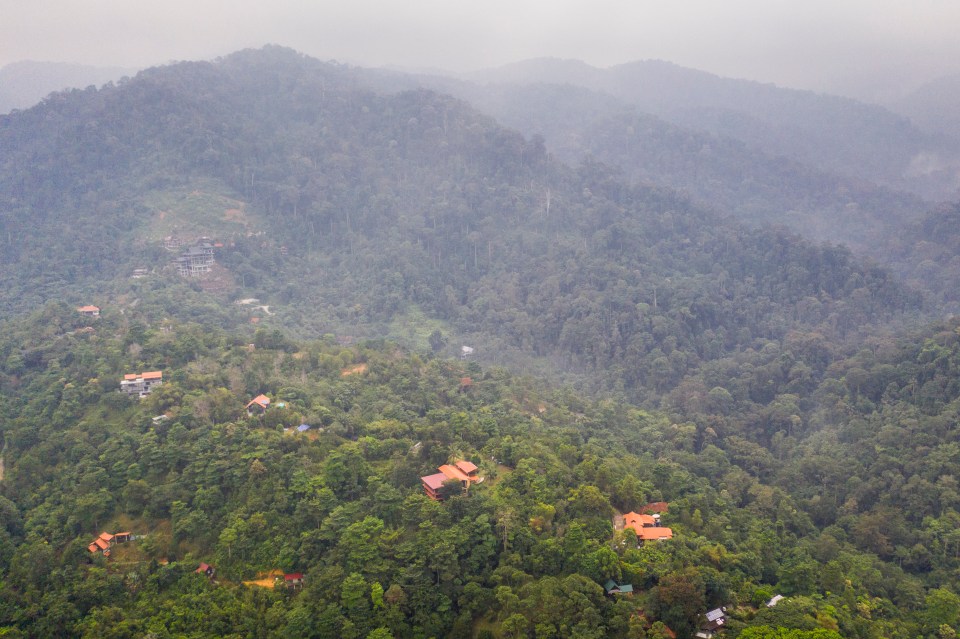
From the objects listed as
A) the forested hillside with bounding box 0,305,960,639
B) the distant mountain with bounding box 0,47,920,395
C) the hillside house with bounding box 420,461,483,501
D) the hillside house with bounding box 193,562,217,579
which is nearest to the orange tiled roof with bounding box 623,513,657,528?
the forested hillside with bounding box 0,305,960,639

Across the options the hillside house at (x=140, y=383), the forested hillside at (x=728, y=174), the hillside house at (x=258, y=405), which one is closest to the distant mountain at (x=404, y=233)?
the forested hillside at (x=728, y=174)

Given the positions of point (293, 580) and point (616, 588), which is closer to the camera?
point (616, 588)

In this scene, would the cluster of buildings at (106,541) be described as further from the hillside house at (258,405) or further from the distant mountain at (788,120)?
the distant mountain at (788,120)

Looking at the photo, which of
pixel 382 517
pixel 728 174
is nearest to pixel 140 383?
pixel 382 517

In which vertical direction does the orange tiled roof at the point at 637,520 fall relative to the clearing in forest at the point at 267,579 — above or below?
Answer: above

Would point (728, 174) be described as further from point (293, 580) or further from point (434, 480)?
point (293, 580)

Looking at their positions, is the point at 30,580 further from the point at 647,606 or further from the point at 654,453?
the point at 654,453

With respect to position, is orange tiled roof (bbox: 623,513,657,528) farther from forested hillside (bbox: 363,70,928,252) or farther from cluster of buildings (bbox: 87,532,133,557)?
forested hillside (bbox: 363,70,928,252)
